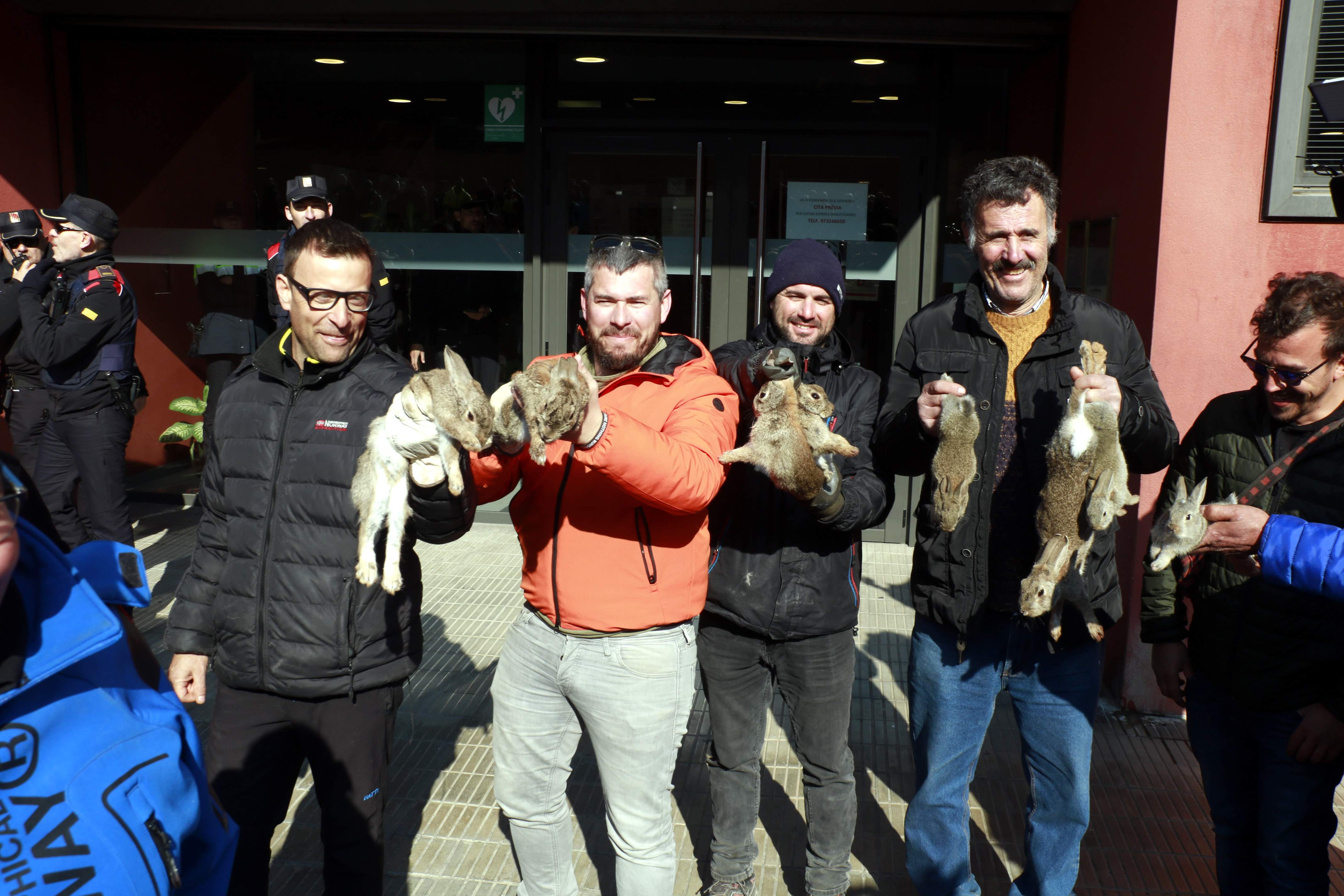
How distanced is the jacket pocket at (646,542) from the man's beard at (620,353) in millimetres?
396

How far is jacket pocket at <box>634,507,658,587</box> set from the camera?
7.93ft

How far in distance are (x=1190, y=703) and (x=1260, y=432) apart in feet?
2.76

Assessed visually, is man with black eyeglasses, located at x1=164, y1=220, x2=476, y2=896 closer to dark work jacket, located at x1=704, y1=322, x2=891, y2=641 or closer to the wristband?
the wristband

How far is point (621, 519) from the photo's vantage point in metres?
2.41

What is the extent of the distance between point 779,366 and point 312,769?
1.70 m

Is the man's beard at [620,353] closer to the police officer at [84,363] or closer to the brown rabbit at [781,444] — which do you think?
the brown rabbit at [781,444]

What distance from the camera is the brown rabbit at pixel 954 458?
91.8 inches

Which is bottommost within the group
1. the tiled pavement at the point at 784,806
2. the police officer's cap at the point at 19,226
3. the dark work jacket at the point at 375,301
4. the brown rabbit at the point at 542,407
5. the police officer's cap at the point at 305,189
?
the tiled pavement at the point at 784,806

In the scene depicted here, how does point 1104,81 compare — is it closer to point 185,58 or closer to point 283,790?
point 283,790

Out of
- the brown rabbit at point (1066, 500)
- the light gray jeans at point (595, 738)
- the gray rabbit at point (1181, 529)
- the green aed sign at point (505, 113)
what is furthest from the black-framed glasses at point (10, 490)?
the green aed sign at point (505, 113)

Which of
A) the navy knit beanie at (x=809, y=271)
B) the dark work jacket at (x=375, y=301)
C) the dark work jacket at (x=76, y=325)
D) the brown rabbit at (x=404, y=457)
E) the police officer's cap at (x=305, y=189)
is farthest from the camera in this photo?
the dark work jacket at (x=76, y=325)

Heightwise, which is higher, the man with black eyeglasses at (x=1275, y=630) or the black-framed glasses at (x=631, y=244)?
the black-framed glasses at (x=631, y=244)

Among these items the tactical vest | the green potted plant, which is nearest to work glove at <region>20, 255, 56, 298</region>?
the tactical vest

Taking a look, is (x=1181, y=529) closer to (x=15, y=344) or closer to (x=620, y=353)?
(x=620, y=353)
